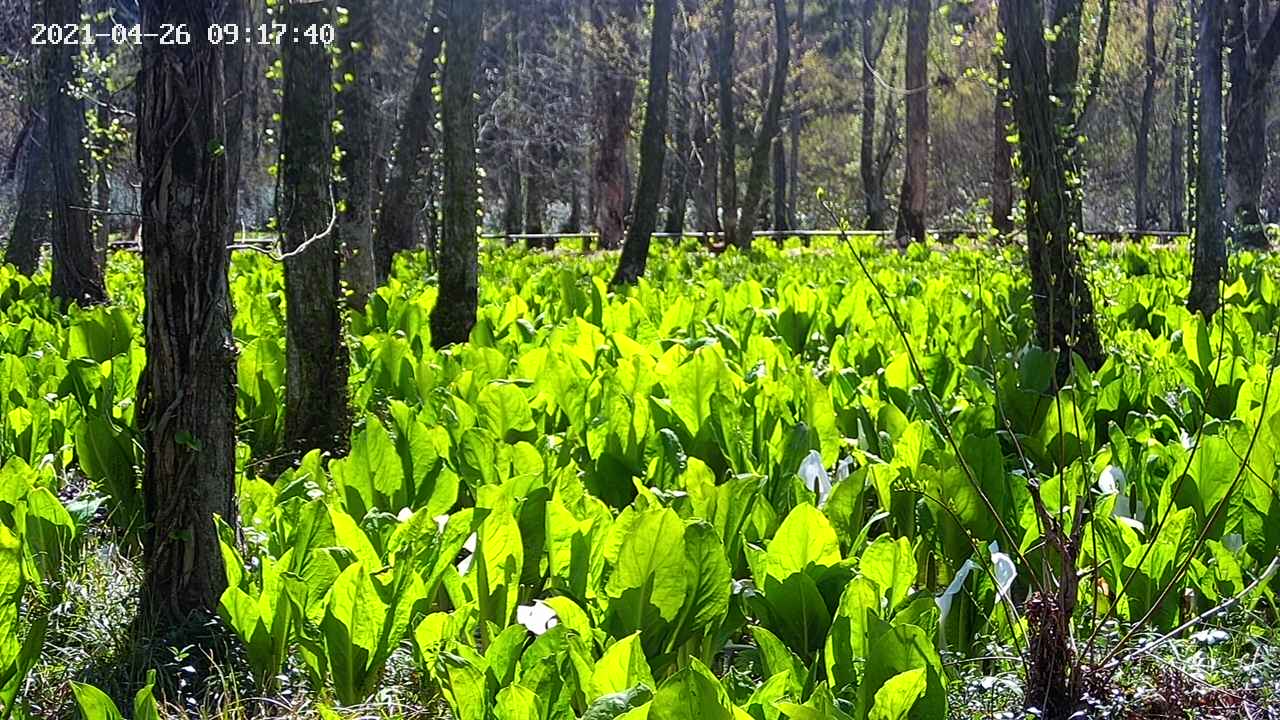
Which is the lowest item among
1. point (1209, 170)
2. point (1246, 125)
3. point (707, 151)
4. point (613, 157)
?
point (1209, 170)

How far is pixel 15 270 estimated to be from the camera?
11094 mm

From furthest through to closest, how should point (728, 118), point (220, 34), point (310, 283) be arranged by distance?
1. point (728, 118)
2. point (310, 283)
3. point (220, 34)

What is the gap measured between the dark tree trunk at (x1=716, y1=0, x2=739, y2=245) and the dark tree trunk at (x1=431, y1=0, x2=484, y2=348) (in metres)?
9.81

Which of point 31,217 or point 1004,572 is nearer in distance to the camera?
point 1004,572

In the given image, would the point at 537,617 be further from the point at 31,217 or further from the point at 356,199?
the point at 31,217

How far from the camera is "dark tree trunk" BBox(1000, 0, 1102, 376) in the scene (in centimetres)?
502

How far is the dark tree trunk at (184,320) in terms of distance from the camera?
2.61m

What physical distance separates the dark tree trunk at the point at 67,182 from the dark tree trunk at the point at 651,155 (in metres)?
4.17

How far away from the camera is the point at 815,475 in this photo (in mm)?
3342

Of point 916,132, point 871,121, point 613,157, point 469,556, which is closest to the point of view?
point 469,556

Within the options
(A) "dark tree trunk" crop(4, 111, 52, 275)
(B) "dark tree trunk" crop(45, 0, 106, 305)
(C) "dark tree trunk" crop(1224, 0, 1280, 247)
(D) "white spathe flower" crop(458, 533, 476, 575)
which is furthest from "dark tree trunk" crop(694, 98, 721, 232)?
(D) "white spathe flower" crop(458, 533, 476, 575)

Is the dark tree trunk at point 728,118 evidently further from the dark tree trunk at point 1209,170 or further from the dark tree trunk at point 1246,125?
the dark tree trunk at point 1209,170

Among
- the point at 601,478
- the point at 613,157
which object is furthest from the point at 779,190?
the point at 601,478

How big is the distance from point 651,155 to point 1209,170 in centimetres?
491
